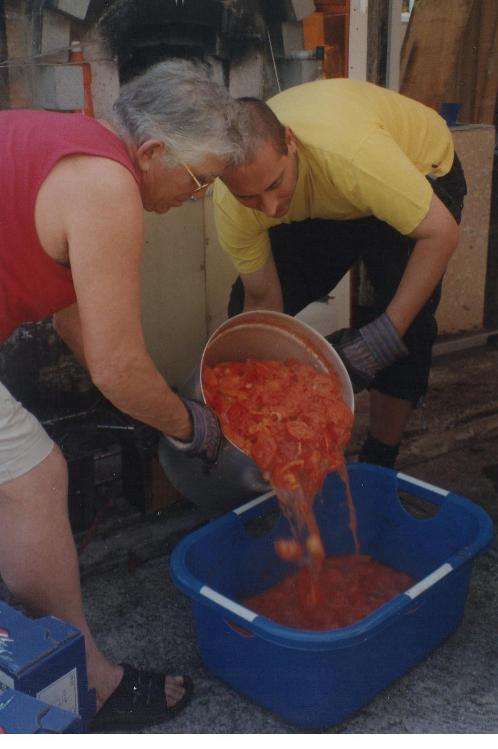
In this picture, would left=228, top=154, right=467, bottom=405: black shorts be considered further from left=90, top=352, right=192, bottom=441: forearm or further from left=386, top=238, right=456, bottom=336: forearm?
left=90, top=352, right=192, bottom=441: forearm

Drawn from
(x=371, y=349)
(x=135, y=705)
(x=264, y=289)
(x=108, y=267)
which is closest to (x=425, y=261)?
(x=371, y=349)

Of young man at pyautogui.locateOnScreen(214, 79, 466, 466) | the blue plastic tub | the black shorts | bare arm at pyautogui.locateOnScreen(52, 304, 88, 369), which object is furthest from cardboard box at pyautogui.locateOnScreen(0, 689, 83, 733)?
the black shorts

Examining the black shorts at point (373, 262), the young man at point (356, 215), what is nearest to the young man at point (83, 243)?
the young man at point (356, 215)

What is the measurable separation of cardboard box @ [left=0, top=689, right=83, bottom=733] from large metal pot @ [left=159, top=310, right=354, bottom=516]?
90cm

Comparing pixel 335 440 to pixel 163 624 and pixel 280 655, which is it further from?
pixel 163 624

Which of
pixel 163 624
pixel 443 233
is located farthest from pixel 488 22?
pixel 163 624

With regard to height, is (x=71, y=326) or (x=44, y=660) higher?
(x=71, y=326)

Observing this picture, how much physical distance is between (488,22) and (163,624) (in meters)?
3.94

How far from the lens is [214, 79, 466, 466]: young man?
2236mm

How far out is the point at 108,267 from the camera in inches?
63.7

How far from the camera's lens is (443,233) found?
2.34 metres

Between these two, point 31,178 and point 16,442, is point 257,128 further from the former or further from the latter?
point 16,442

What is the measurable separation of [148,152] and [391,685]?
155 cm

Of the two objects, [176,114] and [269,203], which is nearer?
[176,114]
